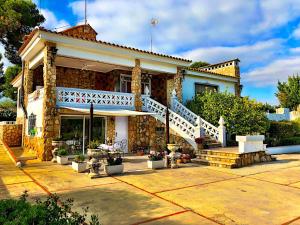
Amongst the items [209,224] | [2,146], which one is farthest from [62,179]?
[2,146]

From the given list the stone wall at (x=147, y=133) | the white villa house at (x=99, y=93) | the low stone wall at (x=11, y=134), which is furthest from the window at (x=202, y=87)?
the low stone wall at (x=11, y=134)

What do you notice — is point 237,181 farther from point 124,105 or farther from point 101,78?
point 101,78

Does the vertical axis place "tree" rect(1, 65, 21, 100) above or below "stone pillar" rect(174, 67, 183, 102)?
above

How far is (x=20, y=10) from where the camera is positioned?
28.1 meters

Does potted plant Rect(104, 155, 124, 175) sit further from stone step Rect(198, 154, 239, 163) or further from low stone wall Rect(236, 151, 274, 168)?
low stone wall Rect(236, 151, 274, 168)

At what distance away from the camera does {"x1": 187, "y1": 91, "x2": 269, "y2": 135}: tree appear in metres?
16.6

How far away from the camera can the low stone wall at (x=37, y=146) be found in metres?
13.5

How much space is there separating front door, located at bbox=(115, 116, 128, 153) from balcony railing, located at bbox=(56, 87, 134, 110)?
92 cm

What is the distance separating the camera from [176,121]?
55.5ft

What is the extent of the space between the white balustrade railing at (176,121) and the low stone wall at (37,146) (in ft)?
23.5

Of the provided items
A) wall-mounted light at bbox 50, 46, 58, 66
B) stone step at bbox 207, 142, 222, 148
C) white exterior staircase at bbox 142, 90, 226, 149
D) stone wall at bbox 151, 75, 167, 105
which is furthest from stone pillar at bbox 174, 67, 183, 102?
wall-mounted light at bbox 50, 46, 58, 66

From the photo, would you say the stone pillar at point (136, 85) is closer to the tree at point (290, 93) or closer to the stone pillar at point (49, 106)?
the stone pillar at point (49, 106)

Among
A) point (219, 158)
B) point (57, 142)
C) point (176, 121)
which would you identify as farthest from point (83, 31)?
point (219, 158)

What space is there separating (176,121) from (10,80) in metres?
25.0
